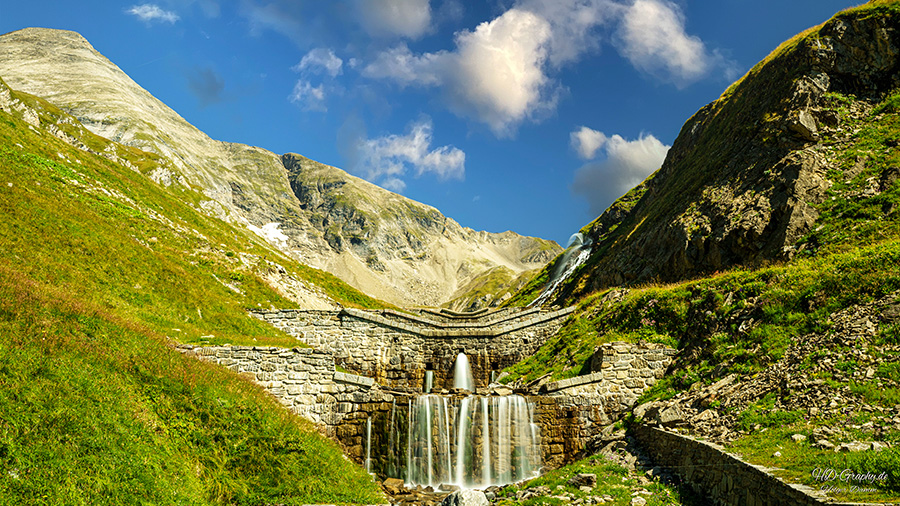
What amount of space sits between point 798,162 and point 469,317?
114 ft

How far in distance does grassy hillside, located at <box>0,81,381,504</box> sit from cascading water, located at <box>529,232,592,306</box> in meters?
36.4

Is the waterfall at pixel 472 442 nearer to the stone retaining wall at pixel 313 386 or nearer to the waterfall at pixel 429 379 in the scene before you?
the stone retaining wall at pixel 313 386

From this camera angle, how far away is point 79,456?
842cm

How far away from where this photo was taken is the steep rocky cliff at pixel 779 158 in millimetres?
24906

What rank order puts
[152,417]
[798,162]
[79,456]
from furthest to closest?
[798,162]
[152,417]
[79,456]

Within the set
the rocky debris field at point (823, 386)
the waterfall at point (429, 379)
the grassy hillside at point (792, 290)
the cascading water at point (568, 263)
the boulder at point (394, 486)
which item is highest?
the cascading water at point (568, 263)

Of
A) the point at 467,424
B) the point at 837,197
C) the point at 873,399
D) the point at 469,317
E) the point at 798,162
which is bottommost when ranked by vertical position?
the point at 467,424

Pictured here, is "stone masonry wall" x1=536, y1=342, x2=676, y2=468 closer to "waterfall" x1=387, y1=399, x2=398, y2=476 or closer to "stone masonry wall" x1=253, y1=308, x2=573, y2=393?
"waterfall" x1=387, y1=399, x2=398, y2=476

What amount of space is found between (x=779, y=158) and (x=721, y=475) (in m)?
24.1

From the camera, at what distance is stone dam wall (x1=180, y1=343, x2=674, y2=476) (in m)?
19.4

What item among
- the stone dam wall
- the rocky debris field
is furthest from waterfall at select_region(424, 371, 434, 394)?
the rocky debris field

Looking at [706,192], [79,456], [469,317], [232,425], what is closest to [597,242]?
[469,317]

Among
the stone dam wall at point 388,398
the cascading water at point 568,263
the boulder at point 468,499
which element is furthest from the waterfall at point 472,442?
the cascading water at point 568,263

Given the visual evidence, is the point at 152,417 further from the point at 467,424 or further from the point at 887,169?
the point at 887,169
